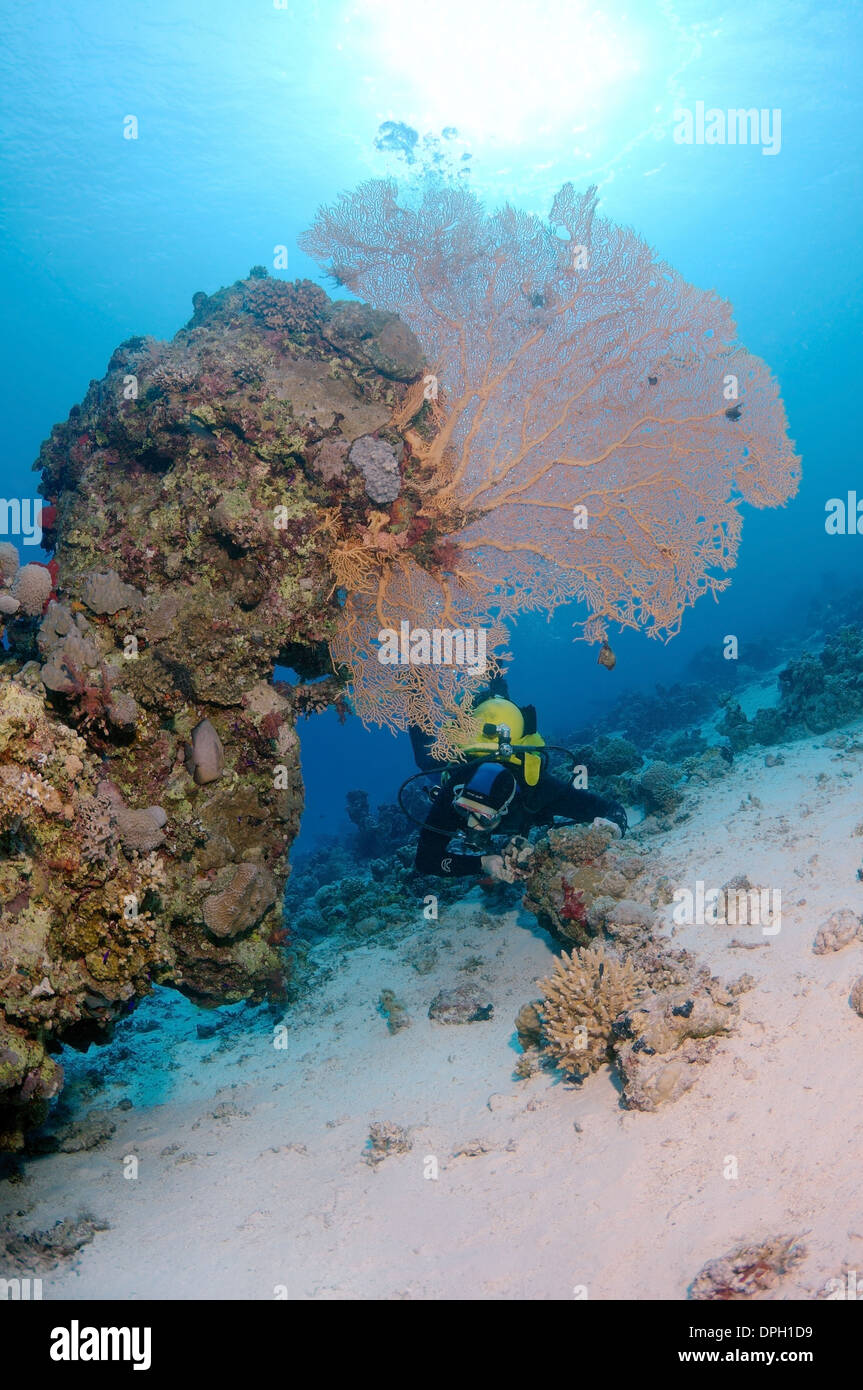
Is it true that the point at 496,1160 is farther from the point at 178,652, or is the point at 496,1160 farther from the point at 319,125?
the point at 319,125

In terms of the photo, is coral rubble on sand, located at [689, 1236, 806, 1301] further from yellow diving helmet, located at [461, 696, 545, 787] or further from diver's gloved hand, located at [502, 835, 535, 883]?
yellow diving helmet, located at [461, 696, 545, 787]

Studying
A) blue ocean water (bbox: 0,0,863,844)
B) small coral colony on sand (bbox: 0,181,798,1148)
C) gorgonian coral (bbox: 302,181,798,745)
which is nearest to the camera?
small coral colony on sand (bbox: 0,181,798,1148)

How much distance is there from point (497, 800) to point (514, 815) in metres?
0.71

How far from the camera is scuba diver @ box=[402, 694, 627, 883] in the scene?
6996mm

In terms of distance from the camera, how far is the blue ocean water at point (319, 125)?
22750mm

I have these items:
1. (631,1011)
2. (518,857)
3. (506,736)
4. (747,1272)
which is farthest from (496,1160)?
(506,736)

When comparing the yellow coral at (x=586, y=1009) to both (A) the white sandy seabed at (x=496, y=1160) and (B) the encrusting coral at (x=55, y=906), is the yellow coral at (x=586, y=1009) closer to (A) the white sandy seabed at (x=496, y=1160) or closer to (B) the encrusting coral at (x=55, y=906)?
(A) the white sandy seabed at (x=496, y=1160)

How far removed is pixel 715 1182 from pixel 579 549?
17.8 ft

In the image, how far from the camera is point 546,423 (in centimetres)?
661

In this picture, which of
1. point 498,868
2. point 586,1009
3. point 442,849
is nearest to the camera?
point 586,1009

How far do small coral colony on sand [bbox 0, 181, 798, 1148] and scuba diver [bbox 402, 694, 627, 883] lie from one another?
0.48 meters

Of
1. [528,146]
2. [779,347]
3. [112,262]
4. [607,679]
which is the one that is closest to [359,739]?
[607,679]

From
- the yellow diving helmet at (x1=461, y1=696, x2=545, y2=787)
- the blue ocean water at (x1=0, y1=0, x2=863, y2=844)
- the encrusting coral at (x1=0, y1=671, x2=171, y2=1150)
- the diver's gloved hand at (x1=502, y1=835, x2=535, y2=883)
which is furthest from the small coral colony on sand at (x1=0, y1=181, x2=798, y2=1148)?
the blue ocean water at (x1=0, y1=0, x2=863, y2=844)
